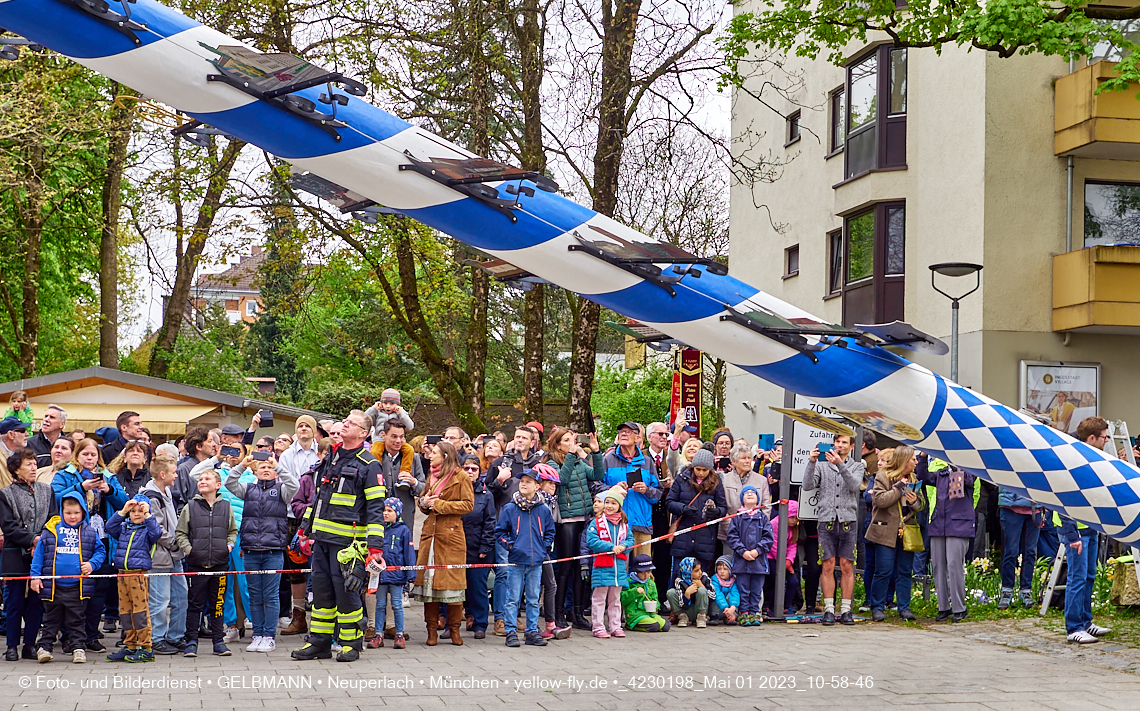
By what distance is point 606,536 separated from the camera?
11.2 meters

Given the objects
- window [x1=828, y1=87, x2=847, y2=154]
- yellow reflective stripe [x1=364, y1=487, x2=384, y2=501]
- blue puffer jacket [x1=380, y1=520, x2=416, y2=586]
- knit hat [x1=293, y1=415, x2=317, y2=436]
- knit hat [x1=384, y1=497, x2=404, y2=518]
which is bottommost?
blue puffer jacket [x1=380, y1=520, x2=416, y2=586]

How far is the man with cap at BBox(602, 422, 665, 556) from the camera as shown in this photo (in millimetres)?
11875

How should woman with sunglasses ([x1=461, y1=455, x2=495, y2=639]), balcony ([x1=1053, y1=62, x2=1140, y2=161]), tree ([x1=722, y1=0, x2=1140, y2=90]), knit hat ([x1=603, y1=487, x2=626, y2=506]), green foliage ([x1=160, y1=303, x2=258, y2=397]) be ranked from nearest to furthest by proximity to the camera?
woman with sunglasses ([x1=461, y1=455, x2=495, y2=639])
knit hat ([x1=603, y1=487, x2=626, y2=506])
tree ([x1=722, y1=0, x2=1140, y2=90])
balcony ([x1=1053, y1=62, x2=1140, y2=161])
green foliage ([x1=160, y1=303, x2=258, y2=397])

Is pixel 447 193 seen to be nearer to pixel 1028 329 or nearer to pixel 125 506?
pixel 125 506

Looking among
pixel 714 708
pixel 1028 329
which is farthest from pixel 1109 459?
pixel 1028 329

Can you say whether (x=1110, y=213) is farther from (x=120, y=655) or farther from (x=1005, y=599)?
(x=120, y=655)

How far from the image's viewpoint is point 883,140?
79.8ft

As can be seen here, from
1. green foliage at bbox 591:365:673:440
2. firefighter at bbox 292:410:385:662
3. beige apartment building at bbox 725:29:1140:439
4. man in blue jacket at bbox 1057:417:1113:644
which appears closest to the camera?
firefighter at bbox 292:410:385:662

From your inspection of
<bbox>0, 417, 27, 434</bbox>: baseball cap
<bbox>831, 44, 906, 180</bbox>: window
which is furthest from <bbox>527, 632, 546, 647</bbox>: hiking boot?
<bbox>831, 44, 906, 180</bbox>: window

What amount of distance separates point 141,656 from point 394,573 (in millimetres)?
2226

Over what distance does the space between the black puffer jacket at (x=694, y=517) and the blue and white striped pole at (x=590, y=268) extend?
4.55 meters

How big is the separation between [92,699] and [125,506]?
7.38 feet

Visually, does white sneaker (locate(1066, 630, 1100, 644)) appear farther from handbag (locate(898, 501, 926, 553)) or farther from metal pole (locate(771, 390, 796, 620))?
metal pole (locate(771, 390, 796, 620))

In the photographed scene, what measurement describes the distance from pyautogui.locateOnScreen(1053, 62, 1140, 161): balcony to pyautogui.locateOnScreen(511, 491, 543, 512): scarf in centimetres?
1454
